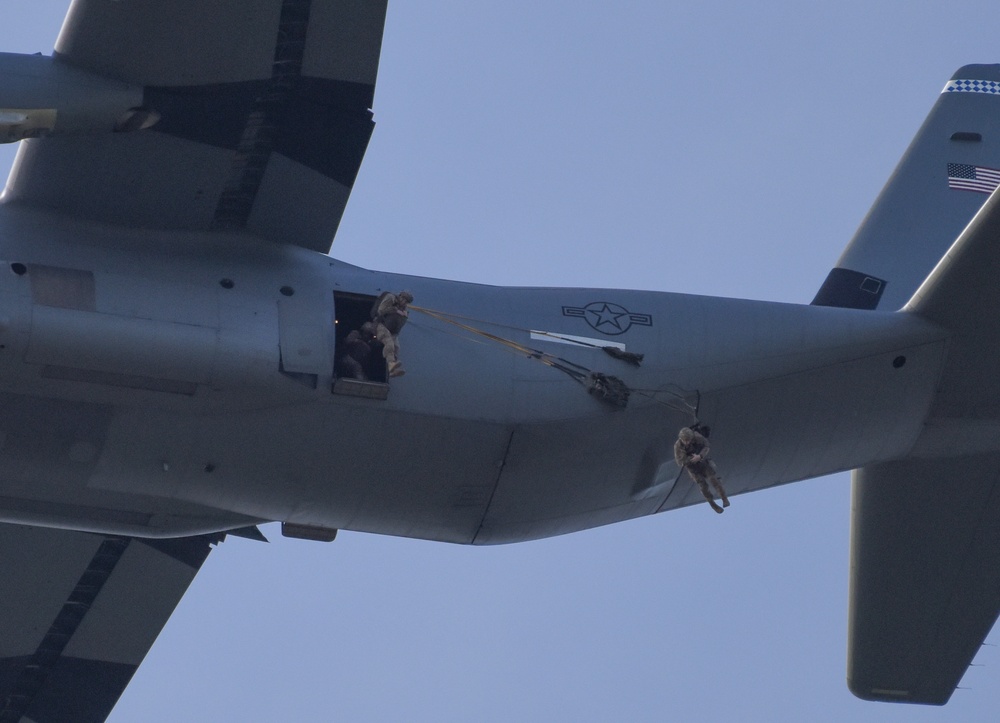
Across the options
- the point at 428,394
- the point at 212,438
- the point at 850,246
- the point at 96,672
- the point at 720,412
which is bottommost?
the point at 96,672

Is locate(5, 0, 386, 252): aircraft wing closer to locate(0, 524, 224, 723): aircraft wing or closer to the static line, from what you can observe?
the static line

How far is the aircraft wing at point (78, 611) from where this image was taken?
13.2 meters

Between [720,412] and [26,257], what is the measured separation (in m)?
5.35

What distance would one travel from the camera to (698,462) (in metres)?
11.5

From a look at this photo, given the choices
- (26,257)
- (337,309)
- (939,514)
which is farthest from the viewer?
(939,514)

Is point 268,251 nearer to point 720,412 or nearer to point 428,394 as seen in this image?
point 428,394

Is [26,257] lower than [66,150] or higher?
lower

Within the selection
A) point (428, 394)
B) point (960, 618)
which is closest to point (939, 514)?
point (960, 618)

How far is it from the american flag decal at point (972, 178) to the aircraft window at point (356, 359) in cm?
608

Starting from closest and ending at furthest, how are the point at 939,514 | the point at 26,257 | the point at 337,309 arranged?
the point at 26,257 < the point at 337,309 < the point at 939,514

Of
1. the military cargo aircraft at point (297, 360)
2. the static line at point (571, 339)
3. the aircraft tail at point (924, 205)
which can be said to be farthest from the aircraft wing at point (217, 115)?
the aircraft tail at point (924, 205)

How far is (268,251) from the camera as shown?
11734mm

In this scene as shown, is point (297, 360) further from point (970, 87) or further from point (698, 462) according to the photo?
point (970, 87)

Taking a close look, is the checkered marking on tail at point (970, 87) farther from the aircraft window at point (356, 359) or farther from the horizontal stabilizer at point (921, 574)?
the aircraft window at point (356, 359)
